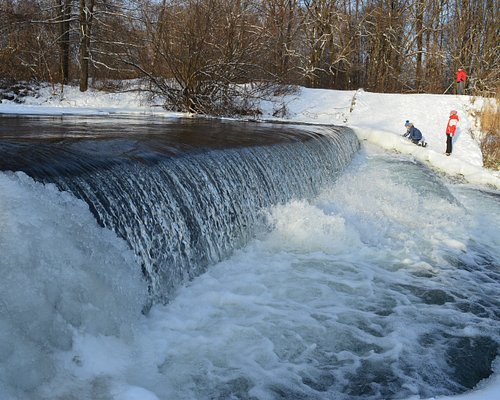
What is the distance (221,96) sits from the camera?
1538 centimetres

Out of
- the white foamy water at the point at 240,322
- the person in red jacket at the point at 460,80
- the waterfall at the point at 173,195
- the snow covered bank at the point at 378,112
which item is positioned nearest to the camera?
the white foamy water at the point at 240,322

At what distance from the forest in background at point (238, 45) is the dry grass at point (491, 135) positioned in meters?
3.96

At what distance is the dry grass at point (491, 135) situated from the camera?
1345 cm

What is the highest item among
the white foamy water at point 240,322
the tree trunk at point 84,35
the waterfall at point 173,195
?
the tree trunk at point 84,35

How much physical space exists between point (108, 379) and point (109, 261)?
85 cm

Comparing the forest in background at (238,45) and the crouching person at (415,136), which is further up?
Result: the forest in background at (238,45)

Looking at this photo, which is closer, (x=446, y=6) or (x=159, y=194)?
(x=159, y=194)

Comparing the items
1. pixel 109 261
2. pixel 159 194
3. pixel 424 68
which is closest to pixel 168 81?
pixel 159 194

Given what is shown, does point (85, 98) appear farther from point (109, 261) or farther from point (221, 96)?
point (109, 261)

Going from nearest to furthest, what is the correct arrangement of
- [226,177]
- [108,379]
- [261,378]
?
[108,379], [261,378], [226,177]

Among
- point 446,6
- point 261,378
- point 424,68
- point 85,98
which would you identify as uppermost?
point 446,6

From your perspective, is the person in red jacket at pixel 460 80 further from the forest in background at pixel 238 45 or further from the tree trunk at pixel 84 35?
the tree trunk at pixel 84 35

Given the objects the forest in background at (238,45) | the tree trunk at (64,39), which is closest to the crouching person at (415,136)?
the forest in background at (238,45)

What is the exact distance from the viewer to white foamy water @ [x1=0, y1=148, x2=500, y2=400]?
2.58 metres
